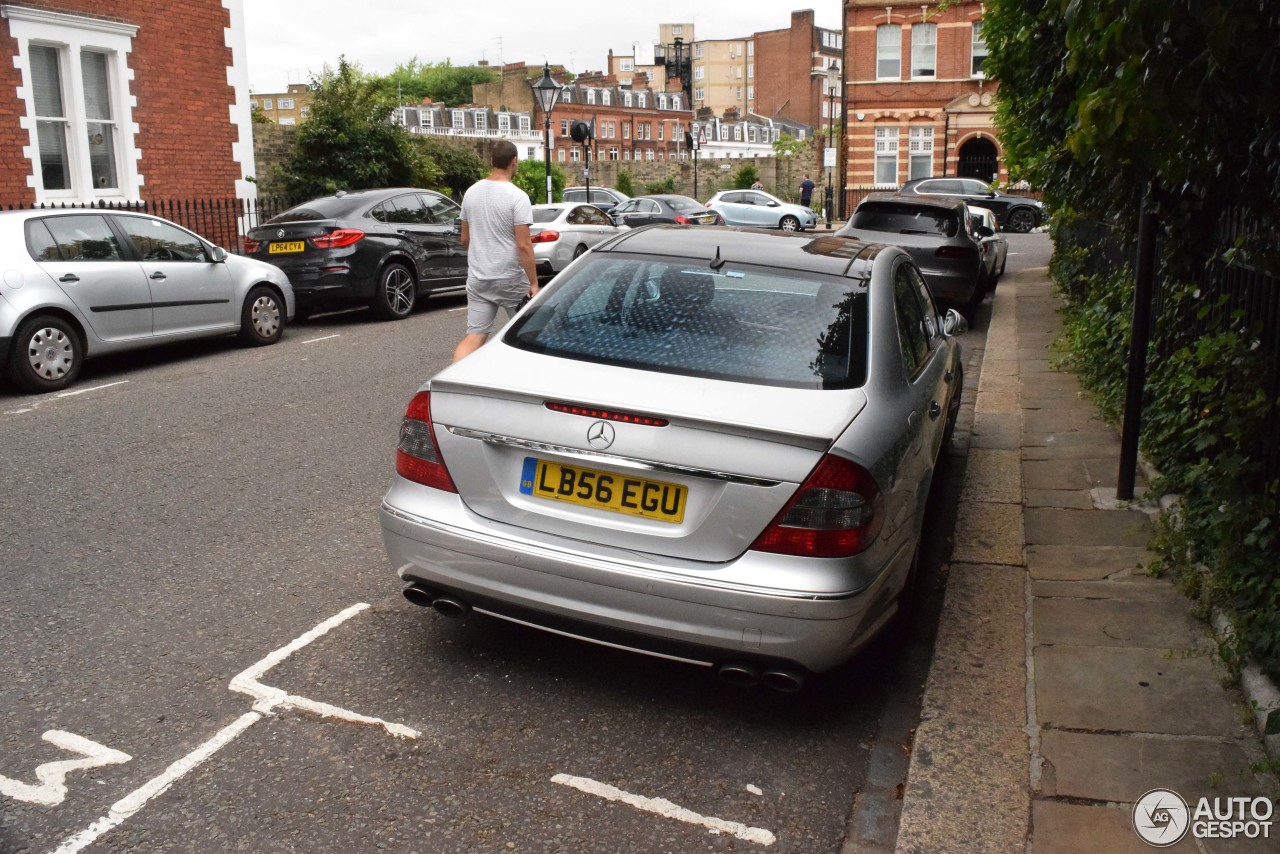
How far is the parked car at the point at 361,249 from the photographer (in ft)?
45.4

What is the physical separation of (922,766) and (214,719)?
231 centimetres

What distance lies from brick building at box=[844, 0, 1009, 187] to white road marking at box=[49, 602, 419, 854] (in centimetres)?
5002

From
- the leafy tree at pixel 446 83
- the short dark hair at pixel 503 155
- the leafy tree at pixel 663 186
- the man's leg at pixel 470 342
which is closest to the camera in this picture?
the man's leg at pixel 470 342

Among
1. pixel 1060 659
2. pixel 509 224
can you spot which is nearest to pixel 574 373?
pixel 1060 659

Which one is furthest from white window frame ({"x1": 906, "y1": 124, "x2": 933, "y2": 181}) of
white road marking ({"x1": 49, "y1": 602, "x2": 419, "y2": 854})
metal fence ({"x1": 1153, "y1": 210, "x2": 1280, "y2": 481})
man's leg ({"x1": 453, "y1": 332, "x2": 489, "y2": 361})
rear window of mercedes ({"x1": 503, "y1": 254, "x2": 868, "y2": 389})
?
white road marking ({"x1": 49, "y1": 602, "x2": 419, "y2": 854})

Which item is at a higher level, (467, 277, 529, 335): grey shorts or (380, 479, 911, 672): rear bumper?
(467, 277, 529, 335): grey shorts

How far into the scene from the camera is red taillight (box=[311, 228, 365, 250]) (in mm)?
13797

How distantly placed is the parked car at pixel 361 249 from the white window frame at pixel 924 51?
1614 inches

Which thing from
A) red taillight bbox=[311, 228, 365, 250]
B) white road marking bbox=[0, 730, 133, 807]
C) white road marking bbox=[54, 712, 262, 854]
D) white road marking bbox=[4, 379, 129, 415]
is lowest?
white road marking bbox=[54, 712, 262, 854]

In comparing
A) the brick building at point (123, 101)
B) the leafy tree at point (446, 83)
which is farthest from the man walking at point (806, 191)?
the leafy tree at point (446, 83)

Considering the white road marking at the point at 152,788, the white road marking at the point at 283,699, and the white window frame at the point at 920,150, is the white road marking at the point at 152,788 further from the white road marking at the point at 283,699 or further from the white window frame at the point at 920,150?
the white window frame at the point at 920,150

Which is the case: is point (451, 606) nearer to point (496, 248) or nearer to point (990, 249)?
point (496, 248)

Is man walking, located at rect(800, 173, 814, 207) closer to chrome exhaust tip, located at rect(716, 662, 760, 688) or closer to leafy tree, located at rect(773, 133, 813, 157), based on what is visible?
leafy tree, located at rect(773, 133, 813, 157)

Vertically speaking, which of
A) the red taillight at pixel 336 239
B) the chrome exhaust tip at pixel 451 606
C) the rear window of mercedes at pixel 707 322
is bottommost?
the chrome exhaust tip at pixel 451 606
